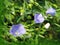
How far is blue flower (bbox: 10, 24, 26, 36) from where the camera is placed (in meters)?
3.20

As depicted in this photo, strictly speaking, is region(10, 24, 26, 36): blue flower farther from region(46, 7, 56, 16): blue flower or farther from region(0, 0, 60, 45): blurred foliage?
region(46, 7, 56, 16): blue flower

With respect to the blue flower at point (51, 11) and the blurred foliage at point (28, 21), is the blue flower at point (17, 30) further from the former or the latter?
the blue flower at point (51, 11)

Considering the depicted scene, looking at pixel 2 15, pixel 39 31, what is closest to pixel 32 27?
pixel 39 31

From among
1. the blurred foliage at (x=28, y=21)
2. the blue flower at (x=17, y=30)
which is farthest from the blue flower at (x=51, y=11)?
the blue flower at (x=17, y=30)

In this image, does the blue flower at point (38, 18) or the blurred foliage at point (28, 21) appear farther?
the blue flower at point (38, 18)

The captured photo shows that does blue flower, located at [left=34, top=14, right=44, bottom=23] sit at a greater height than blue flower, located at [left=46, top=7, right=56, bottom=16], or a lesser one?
lesser

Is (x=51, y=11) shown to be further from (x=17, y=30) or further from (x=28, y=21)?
(x=17, y=30)

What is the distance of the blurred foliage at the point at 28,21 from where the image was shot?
318 centimetres

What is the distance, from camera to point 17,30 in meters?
3.25

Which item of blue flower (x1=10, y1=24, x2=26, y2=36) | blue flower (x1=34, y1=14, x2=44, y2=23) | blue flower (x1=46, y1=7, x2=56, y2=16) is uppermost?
blue flower (x1=46, y1=7, x2=56, y2=16)

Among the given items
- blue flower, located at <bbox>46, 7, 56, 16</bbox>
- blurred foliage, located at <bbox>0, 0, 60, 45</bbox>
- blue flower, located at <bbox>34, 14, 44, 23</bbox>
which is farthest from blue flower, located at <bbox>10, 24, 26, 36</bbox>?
blue flower, located at <bbox>46, 7, 56, 16</bbox>

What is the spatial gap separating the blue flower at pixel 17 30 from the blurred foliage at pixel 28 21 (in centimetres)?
4

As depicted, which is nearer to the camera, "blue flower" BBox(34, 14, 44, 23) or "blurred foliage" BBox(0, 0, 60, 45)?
"blurred foliage" BBox(0, 0, 60, 45)

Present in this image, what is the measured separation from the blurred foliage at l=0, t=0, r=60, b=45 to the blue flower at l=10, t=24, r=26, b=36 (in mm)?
43
